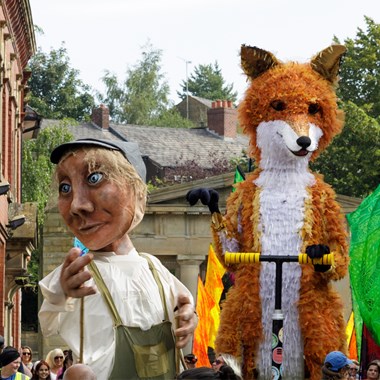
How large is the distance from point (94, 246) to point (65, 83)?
74.1 metres

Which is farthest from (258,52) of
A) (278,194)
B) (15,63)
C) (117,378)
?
(15,63)

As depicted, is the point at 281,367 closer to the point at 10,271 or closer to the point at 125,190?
the point at 125,190

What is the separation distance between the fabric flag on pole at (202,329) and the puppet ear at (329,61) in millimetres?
6919

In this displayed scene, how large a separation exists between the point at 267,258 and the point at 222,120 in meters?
70.1

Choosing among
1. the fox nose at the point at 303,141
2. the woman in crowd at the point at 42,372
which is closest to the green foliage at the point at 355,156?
the woman in crowd at the point at 42,372

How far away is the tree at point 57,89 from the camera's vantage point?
3135 inches

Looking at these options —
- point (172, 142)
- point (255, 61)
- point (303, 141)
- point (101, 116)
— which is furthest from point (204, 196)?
point (172, 142)

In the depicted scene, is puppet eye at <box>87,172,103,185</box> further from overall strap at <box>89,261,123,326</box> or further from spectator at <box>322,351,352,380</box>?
spectator at <box>322,351,352,380</box>

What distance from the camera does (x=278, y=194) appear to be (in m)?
11.3

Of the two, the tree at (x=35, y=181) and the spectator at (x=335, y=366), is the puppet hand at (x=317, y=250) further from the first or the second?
the tree at (x=35, y=181)

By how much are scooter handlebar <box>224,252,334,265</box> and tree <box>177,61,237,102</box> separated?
3869 inches

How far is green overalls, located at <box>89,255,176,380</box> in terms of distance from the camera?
7594 mm

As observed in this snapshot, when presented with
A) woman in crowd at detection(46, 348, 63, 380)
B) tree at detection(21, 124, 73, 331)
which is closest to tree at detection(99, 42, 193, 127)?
tree at detection(21, 124, 73, 331)

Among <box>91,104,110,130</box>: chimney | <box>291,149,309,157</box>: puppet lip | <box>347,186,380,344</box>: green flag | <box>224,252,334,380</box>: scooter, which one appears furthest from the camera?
<box>91,104,110,130</box>: chimney
